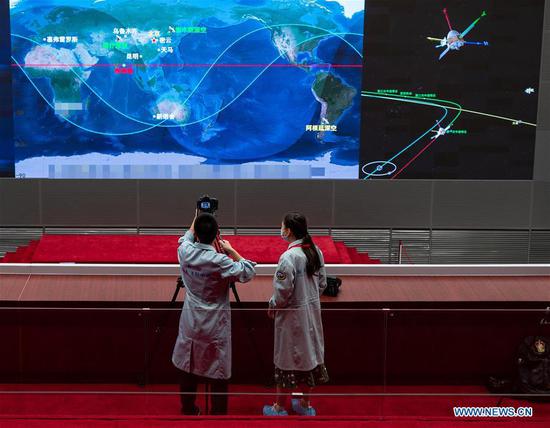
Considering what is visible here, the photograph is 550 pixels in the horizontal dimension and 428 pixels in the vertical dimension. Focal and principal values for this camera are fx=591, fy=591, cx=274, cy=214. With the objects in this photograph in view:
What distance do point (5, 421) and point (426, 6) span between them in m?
5.85

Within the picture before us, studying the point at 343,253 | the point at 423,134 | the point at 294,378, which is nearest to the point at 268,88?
the point at 423,134

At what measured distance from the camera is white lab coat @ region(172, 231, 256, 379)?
2.94m

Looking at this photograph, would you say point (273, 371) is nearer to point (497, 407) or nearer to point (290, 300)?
point (290, 300)

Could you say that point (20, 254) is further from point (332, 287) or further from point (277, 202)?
point (332, 287)

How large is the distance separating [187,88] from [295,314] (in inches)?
165

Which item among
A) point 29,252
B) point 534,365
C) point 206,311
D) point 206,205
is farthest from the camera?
point 29,252

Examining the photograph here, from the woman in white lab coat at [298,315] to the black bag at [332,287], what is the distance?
38 centimetres

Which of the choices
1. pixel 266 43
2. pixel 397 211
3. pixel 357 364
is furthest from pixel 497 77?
pixel 357 364

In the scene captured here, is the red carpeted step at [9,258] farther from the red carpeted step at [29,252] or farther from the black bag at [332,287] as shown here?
the black bag at [332,287]

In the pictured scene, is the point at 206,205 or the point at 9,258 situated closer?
the point at 206,205

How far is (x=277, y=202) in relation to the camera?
22.1 ft

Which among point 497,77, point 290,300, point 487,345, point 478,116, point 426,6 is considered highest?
point 426,6

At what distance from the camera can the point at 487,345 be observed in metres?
3.31

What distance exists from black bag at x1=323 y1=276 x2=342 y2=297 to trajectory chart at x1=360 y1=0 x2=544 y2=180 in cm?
332
